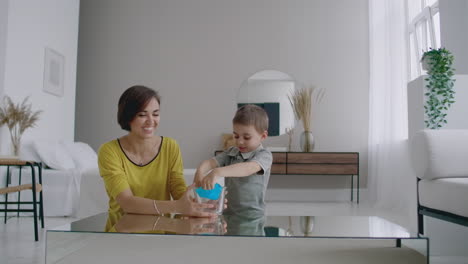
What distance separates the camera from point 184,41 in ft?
20.5

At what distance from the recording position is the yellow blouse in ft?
5.23

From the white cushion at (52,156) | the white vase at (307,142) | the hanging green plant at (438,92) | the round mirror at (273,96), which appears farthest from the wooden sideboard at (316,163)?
the hanging green plant at (438,92)

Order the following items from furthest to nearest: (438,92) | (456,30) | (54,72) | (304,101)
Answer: (304,101), (54,72), (456,30), (438,92)

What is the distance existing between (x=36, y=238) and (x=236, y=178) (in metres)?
1.82

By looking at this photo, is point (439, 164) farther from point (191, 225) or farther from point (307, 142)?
point (307, 142)

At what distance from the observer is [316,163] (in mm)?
5527

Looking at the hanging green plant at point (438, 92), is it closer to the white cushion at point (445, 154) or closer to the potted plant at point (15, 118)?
the white cushion at point (445, 154)

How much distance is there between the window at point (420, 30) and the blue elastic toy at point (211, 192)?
3823 mm

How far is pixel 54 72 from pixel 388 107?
3890 millimetres

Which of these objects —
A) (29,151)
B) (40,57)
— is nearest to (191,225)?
(29,151)

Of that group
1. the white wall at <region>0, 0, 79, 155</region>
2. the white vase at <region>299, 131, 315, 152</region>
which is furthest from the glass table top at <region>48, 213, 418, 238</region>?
the white vase at <region>299, 131, 315, 152</region>

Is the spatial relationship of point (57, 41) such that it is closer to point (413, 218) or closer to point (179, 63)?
point (179, 63)

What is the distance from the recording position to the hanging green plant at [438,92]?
2.95 m

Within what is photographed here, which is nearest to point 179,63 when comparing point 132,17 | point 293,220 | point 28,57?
point 132,17
